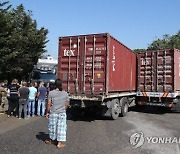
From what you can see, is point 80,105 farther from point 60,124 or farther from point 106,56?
point 60,124

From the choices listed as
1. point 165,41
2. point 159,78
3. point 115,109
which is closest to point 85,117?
point 115,109

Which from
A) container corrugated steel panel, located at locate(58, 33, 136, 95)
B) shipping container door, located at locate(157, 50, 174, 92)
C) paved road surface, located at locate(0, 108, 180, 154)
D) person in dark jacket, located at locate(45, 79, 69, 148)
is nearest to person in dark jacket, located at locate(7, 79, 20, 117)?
paved road surface, located at locate(0, 108, 180, 154)

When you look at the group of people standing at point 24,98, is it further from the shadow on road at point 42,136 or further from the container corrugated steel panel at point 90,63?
the shadow on road at point 42,136

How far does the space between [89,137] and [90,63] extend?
14.2 feet

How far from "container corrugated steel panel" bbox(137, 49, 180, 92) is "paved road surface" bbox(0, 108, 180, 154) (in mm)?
4575

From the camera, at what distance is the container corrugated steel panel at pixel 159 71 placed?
16.5 meters

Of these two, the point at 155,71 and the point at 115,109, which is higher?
the point at 155,71

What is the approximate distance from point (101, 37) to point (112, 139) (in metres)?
4.95

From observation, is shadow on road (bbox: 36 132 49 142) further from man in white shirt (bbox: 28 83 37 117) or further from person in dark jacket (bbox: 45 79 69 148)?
man in white shirt (bbox: 28 83 37 117)

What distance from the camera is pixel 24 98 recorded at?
13.5m

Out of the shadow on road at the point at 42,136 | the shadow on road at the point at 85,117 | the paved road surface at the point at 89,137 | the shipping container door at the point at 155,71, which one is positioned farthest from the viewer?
the shipping container door at the point at 155,71

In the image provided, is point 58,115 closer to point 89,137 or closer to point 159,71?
point 89,137

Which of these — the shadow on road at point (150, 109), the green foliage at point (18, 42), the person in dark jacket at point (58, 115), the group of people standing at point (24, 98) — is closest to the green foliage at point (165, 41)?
the green foliage at point (18, 42)

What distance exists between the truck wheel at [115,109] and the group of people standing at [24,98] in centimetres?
342
